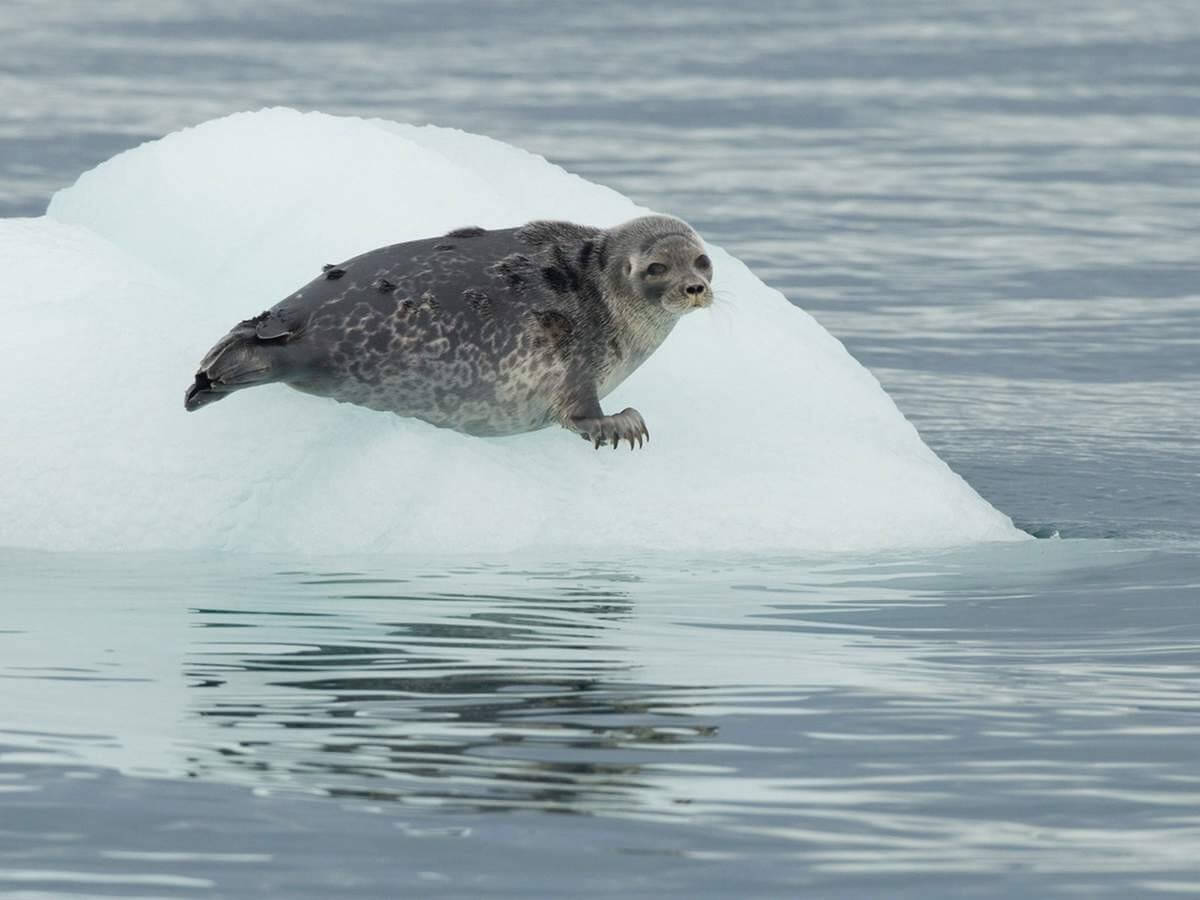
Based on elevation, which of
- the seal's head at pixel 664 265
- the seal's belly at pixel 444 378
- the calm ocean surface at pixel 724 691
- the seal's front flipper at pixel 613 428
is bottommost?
the calm ocean surface at pixel 724 691

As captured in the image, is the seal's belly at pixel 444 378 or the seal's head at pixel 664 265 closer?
the seal's belly at pixel 444 378

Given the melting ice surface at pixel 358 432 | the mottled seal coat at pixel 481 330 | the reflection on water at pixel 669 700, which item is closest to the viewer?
the reflection on water at pixel 669 700

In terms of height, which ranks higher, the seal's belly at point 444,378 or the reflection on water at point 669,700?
the seal's belly at point 444,378

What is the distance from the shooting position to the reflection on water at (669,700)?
5.27 metres

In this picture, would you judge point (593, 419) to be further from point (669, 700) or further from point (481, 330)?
point (669, 700)

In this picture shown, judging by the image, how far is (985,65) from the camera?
77.3ft

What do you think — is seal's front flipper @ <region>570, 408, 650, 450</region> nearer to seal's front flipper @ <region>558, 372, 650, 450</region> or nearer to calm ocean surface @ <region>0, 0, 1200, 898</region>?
seal's front flipper @ <region>558, 372, 650, 450</region>

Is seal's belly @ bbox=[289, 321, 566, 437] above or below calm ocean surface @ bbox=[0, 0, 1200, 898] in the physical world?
above

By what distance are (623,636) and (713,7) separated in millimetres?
21672

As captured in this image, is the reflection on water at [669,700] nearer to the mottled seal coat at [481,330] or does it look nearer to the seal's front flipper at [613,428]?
the seal's front flipper at [613,428]

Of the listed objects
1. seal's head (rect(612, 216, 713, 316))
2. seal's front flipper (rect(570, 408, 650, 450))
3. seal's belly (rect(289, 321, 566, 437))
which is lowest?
seal's front flipper (rect(570, 408, 650, 450))

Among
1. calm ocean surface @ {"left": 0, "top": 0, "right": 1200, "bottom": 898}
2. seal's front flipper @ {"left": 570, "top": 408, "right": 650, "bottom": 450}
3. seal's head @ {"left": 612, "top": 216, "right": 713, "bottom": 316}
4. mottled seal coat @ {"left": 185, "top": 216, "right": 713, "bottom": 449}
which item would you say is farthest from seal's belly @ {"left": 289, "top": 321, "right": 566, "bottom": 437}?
calm ocean surface @ {"left": 0, "top": 0, "right": 1200, "bottom": 898}

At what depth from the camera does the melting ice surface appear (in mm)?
8195

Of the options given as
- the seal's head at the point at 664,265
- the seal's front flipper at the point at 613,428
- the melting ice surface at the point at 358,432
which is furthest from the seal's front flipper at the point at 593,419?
the seal's head at the point at 664,265
